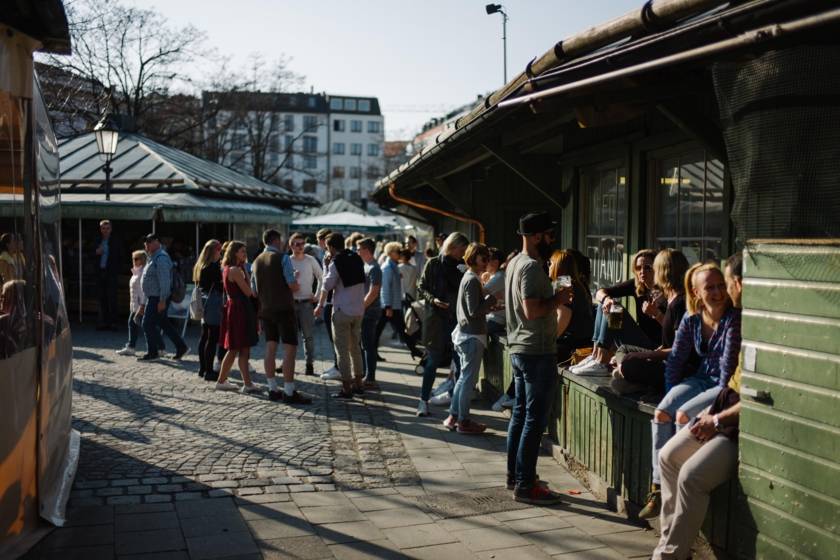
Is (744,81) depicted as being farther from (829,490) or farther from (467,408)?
(467,408)

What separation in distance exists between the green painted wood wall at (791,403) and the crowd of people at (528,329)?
0.87ft

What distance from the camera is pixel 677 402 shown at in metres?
4.74

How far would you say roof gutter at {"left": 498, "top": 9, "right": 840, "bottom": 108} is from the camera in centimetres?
297

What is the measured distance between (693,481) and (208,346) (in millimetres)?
7919

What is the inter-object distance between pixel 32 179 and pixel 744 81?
3987 millimetres

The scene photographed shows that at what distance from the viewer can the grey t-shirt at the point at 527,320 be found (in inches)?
231

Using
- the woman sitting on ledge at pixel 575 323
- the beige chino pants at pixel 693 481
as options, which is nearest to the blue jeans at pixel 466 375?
the woman sitting on ledge at pixel 575 323

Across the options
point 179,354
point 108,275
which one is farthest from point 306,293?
point 108,275

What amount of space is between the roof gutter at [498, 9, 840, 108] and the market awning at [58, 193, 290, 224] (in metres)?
14.5

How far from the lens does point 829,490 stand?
3.61 m

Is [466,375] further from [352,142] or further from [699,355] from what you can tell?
[352,142]

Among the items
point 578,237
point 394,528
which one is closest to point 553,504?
point 394,528

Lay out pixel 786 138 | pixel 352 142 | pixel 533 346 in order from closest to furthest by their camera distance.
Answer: pixel 786 138, pixel 533 346, pixel 352 142

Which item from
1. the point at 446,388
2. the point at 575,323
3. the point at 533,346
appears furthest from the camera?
the point at 446,388
